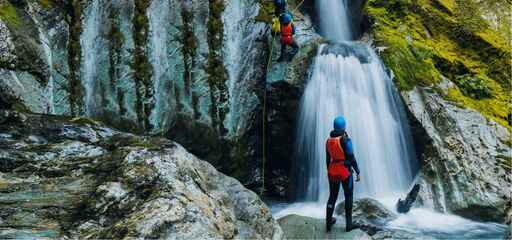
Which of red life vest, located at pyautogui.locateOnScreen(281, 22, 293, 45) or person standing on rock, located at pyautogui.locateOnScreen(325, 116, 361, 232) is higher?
red life vest, located at pyautogui.locateOnScreen(281, 22, 293, 45)

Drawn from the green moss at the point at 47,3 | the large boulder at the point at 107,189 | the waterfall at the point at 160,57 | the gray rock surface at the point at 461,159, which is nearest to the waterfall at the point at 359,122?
the gray rock surface at the point at 461,159

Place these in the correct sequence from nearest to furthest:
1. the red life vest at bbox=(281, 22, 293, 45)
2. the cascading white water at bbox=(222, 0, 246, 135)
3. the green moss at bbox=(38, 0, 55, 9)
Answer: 1. the green moss at bbox=(38, 0, 55, 9)
2. the red life vest at bbox=(281, 22, 293, 45)
3. the cascading white water at bbox=(222, 0, 246, 135)

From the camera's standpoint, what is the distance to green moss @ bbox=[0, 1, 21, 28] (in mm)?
9461

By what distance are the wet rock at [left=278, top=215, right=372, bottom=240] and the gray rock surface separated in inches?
122


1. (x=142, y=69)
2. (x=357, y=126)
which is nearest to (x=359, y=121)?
(x=357, y=126)

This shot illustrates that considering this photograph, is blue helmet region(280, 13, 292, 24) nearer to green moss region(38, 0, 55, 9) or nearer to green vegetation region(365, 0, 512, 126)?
green vegetation region(365, 0, 512, 126)

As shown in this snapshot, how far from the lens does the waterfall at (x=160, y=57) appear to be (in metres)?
11.5

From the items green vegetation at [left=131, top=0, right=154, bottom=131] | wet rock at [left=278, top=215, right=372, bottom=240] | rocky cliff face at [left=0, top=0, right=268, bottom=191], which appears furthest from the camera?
green vegetation at [left=131, top=0, right=154, bottom=131]

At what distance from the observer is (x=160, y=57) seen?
1157cm

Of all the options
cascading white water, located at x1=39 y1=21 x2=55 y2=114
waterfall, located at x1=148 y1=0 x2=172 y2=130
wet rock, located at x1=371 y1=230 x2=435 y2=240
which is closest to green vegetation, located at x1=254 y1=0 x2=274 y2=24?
waterfall, located at x1=148 y1=0 x2=172 y2=130

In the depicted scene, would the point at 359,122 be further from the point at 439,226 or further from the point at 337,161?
the point at 337,161

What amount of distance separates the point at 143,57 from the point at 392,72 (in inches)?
220

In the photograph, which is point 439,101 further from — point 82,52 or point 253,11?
point 82,52

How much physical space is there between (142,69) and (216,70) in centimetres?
169
